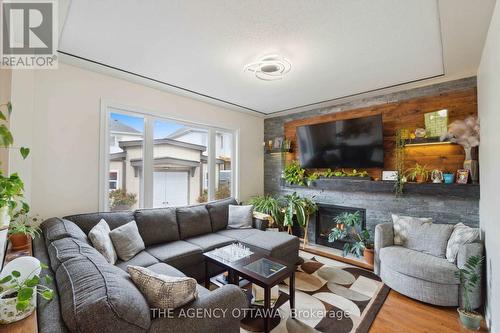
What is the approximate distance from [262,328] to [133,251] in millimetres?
1553

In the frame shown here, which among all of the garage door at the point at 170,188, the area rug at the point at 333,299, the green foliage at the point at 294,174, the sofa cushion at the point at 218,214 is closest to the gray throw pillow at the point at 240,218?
the sofa cushion at the point at 218,214

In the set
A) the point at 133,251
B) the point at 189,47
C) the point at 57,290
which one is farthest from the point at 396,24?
the point at 133,251

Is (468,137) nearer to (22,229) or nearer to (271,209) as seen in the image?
(271,209)

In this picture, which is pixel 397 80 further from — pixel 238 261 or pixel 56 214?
pixel 56 214

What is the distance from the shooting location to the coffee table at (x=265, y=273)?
183 cm

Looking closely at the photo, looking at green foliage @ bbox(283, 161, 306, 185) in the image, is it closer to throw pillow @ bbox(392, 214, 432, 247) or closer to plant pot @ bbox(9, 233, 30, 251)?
throw pillow @ bbox(392, 214, 432, 247)

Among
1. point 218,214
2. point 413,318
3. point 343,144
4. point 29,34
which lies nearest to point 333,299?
point 413,318

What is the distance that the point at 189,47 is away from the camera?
221cm

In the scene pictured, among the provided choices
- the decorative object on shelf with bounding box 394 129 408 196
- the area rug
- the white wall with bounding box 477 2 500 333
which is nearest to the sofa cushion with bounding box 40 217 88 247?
the area rug

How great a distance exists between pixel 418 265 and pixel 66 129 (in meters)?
4.21

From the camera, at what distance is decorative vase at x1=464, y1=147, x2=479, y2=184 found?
2.59 metres

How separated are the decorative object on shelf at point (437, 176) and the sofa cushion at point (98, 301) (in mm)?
3528

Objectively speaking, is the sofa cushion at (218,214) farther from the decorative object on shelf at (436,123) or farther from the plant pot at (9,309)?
the decorative object on shelf at (436,123)

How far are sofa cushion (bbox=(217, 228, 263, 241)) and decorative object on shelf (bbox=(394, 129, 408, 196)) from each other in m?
2.14
